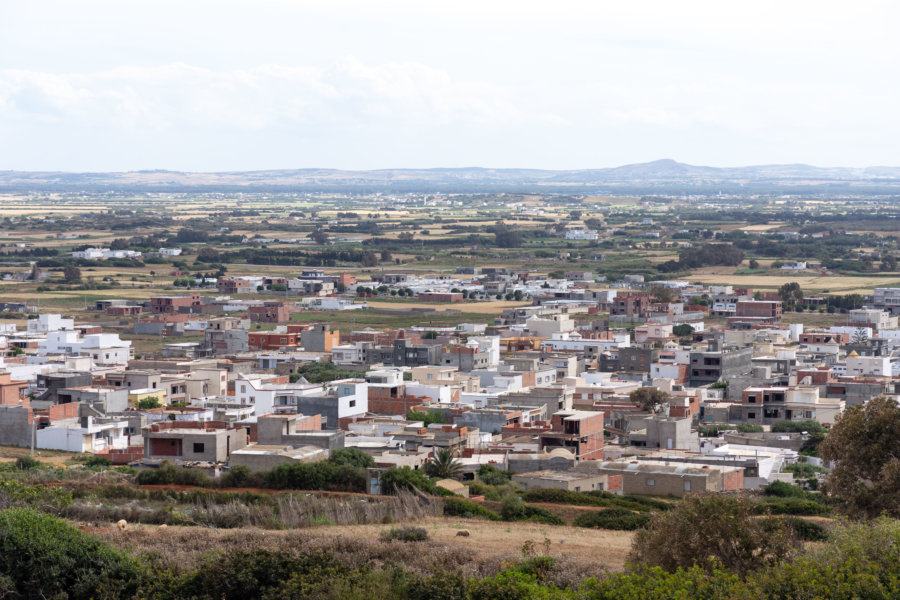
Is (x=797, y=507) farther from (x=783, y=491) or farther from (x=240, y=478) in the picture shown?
(x=240, y=478)

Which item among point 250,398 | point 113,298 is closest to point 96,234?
point 113,298

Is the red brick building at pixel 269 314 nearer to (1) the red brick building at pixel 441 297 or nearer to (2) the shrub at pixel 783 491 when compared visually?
(1) the red brick building at pixel 441 297

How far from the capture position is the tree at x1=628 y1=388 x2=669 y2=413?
122 feet

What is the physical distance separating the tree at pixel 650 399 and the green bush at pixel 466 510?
53.3 ft

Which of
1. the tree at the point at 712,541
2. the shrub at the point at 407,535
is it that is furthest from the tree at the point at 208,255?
the tree at the point at 712,541

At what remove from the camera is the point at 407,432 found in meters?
32.5

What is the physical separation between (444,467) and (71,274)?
73.2 metres

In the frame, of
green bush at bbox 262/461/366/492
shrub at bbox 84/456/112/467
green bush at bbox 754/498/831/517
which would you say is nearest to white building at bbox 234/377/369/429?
shrub at bbox 84/456/112/467

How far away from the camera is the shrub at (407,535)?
18047mm

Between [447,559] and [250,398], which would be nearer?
[447,559]

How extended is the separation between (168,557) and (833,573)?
8.10 meters

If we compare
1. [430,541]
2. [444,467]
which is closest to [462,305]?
[444,467]

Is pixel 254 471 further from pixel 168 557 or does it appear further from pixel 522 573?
pixel 522 573

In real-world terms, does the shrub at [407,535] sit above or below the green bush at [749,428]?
above
